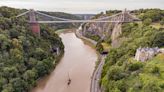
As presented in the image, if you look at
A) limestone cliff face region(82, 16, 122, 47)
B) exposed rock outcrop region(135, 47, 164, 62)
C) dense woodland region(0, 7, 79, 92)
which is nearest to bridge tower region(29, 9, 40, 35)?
dense woodland region(0, 7, 79, 92)

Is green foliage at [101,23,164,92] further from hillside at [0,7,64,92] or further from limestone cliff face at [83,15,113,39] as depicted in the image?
limestone cliff face at [83,15,113,39]

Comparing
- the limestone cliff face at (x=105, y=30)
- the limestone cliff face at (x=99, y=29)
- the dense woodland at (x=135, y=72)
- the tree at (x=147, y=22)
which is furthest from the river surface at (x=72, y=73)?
the tree at (x=147, y=22)

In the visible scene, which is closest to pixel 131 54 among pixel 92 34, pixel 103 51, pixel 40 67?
pixel 40 67

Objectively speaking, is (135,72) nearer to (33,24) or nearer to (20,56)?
(20,56)

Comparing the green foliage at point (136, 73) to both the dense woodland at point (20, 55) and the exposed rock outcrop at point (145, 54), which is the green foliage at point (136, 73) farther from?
the dense woodland at point (20, 55)

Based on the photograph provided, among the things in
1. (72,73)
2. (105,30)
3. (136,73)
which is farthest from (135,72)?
(105,30)

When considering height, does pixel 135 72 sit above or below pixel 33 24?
below

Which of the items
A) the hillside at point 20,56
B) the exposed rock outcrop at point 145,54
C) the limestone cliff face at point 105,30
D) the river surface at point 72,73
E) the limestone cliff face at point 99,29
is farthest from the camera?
the limestone cliff face at point 99,29

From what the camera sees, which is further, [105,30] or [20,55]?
[105,30]
